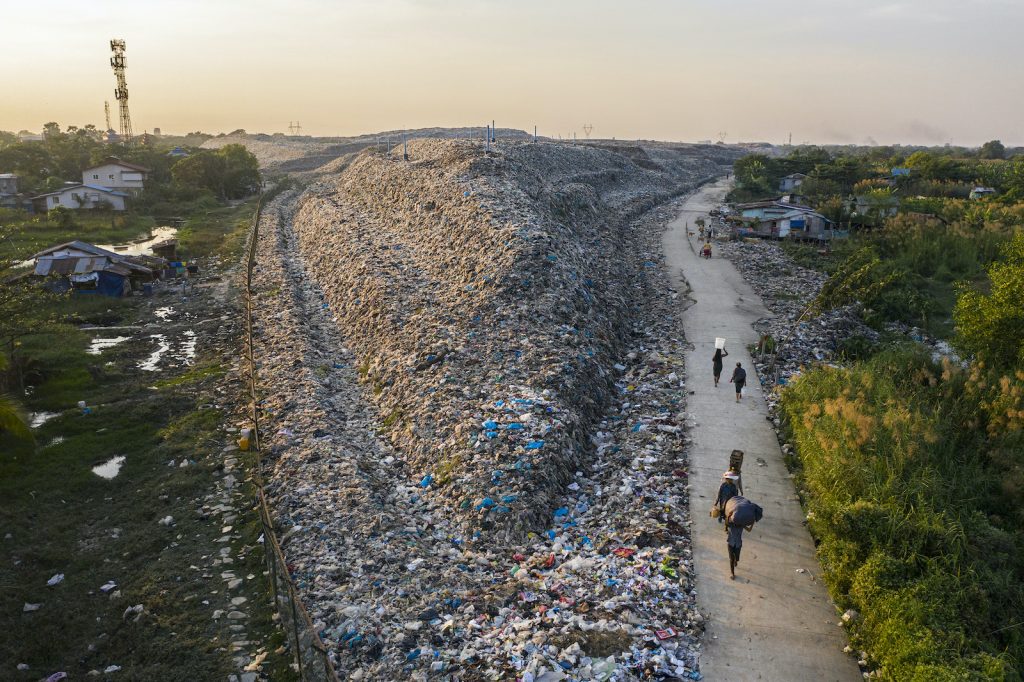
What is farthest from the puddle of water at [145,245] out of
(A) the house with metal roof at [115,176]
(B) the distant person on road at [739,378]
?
(B) the distant person on road at [739,378]

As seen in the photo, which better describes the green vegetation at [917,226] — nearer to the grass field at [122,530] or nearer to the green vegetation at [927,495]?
the green vegetation at [927,495]

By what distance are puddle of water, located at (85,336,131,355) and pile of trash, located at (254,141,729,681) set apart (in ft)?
14.7

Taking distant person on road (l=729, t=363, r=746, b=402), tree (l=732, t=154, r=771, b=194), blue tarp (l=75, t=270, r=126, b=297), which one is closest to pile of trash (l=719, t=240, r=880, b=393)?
distant person on road (l=729, t=363, r=746, b=402)

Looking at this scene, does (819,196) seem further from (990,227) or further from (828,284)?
(828,284)

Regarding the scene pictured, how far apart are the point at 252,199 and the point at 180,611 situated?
166ft

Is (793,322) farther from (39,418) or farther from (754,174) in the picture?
(754,174)

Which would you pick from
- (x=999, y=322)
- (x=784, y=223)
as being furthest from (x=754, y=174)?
(x=999, y=322)

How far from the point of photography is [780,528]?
960 cm

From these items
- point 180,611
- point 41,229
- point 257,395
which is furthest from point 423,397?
point 41,229

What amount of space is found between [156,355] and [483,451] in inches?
523

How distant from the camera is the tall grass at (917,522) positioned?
6637 mm

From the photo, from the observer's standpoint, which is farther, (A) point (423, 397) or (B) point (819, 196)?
(B) point (819, 196)

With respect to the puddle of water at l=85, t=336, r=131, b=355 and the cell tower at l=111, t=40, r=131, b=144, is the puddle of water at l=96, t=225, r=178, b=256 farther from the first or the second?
the cell tower at l=111, t=40, r=131, b=144

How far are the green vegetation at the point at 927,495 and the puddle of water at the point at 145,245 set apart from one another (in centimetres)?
3293
